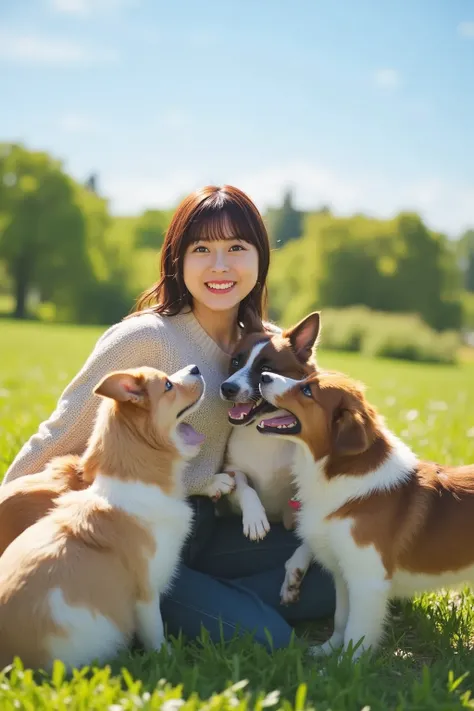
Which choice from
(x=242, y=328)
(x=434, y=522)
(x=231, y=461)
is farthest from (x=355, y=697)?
(x=242, y=328)

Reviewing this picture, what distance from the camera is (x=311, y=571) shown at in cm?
424

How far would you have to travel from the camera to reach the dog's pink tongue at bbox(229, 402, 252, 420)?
12.9ft

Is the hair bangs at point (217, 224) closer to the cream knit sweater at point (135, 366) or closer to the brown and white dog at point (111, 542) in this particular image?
the cream knit sweater at point (135, 366)

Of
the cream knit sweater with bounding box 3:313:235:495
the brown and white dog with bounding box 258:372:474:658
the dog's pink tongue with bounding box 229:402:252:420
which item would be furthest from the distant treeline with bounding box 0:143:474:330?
the brown and white dog with bounding box 258:372:474:658

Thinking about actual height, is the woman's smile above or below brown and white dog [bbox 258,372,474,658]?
above

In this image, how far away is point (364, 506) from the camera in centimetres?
361

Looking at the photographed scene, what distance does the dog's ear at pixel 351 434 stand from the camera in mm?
3504

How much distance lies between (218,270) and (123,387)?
45.4 inches

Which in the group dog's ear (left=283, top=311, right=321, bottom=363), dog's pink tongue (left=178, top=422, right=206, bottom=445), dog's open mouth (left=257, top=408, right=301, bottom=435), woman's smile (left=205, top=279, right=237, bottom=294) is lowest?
dog's pink tongue (left=178, top=422, right=206, bottom=445)

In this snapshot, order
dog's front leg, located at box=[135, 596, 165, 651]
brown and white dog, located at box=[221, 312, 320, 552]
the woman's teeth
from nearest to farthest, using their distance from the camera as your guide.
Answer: dog's front leg, located at box=[135, 596, 165, 651] < brown and white dog, located at box=[221, 312, 320, 552] < the woman's teeth

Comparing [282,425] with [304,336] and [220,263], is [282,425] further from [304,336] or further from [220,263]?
[220,263]

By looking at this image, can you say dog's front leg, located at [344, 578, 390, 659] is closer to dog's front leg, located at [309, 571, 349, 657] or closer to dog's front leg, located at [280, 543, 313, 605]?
dog's front leg, located at [309, 571, 349, 657]

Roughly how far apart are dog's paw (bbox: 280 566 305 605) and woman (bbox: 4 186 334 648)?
0.28 ft

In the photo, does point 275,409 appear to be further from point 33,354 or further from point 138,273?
point 138,273
